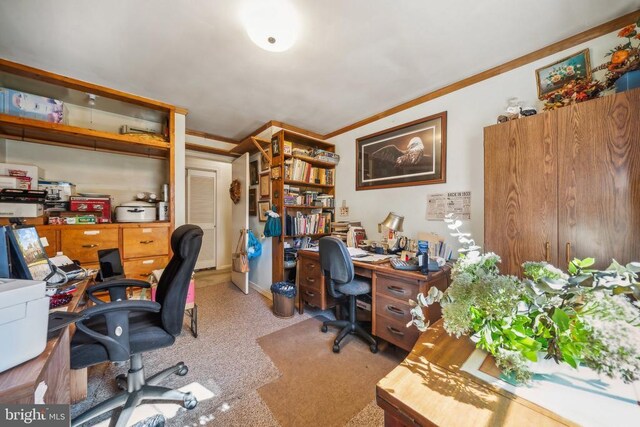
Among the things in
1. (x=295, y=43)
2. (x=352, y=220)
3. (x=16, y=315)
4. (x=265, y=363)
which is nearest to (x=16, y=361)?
(x=16, y=315)

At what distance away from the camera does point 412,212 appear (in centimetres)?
240

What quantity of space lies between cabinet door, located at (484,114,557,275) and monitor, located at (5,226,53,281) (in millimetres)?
2616

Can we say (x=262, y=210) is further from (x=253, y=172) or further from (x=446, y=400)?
(x=446, y=400)

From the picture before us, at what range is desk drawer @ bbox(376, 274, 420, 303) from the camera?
1.63m

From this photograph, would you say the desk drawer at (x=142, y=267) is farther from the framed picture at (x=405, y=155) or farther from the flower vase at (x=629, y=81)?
the flower vase at (x=629, y=81)

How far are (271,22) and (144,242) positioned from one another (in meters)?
2.29

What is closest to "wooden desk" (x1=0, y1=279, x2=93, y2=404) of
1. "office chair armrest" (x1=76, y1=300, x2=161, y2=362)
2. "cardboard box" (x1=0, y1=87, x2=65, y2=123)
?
"office chair armrest" (x1=76, y1=300, x2=161, y2=362)

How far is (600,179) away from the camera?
1.23 meters

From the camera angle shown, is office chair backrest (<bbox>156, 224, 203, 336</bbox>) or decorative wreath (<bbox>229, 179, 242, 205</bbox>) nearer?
A: office chair backrest (<bbox>156, 224, 203, 336</bbox>)

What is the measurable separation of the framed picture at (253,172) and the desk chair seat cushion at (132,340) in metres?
Answer: 2.30

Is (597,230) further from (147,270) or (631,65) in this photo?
(147,270)

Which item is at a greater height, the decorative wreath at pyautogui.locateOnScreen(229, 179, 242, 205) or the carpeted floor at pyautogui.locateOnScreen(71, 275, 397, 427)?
the decorative wreath at pyautogui.locateOnScreen(229, 179, 242, 205)

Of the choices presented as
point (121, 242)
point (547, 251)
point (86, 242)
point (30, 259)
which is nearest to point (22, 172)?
point (86, 242)

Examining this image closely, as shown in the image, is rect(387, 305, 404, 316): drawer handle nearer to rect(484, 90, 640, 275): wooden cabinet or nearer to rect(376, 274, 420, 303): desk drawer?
rect(376, 274, 420, 303): desk drawer
